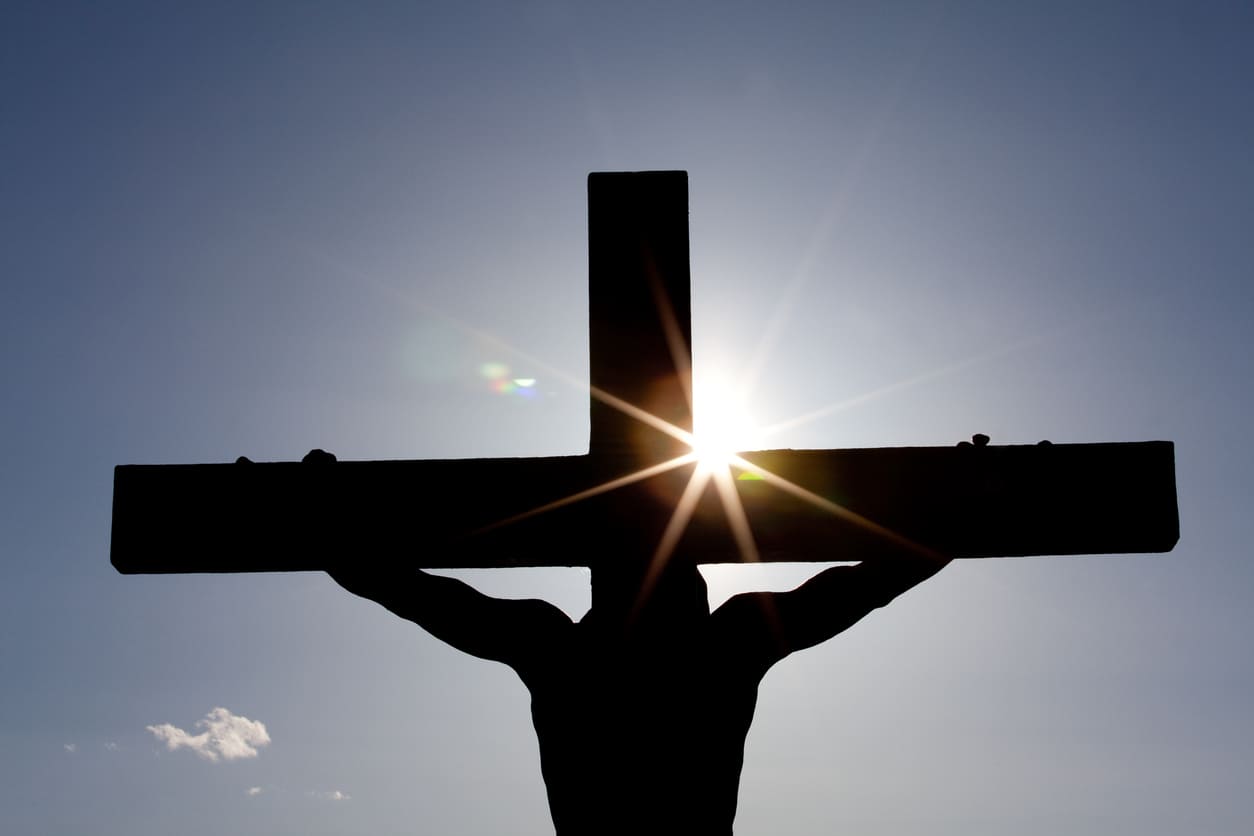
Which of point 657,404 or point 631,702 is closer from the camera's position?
Result: point 631,702

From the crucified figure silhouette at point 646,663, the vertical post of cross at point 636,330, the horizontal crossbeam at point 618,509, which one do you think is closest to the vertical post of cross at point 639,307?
the vertical post of cross at point 636,330

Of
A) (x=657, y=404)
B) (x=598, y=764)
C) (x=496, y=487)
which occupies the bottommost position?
(x=598, y=764)

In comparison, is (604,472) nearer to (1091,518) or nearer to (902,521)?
(902,521)

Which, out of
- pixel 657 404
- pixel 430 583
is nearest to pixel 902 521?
pixel 657 404

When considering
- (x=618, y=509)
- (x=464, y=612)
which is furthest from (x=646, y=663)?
(x=464, y=612)

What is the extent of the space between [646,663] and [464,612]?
1.80 ft

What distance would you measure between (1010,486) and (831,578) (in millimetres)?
575

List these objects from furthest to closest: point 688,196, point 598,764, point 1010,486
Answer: point 688,196 < point 1010,486 < point 598,764

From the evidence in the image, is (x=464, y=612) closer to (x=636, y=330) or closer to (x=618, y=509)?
(x=618, y=509)

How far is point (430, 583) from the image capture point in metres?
3.55

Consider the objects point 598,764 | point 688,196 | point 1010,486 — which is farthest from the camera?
point 688,196

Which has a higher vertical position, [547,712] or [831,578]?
[831,578]

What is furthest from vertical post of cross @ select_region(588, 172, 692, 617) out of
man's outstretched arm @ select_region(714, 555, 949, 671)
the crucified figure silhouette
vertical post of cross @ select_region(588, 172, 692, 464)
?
man's outstretched arm @ select_region(714, 555, 949, 671)

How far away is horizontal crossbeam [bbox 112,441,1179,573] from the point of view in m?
3.51
